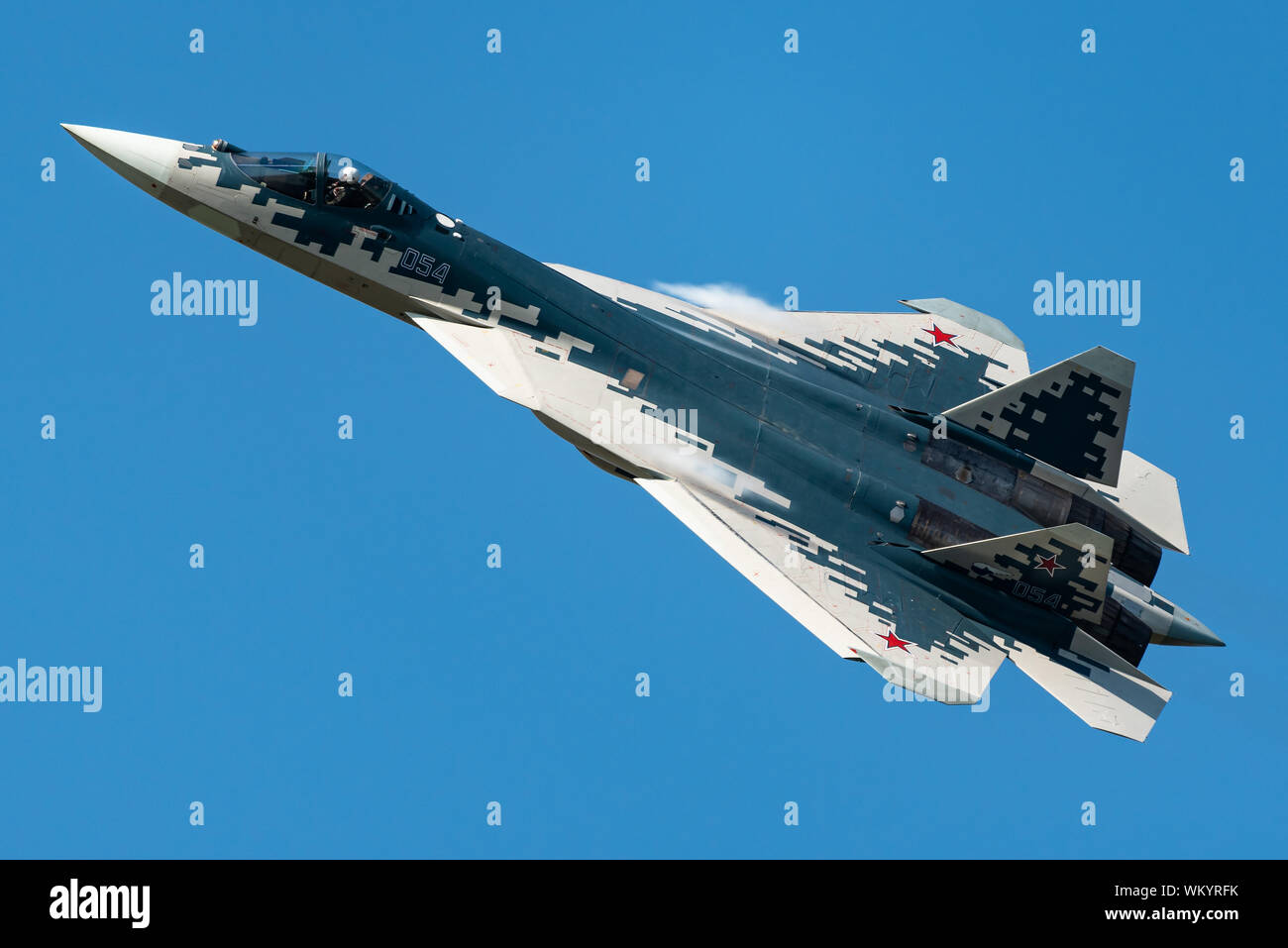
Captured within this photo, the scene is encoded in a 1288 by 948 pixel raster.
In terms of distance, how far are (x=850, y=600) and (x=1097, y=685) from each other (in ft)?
13.6

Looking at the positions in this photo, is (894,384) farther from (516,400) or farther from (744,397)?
(516,400)

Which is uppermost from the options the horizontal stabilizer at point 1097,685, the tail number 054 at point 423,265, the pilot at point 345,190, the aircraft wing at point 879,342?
the pilot at point 345,190

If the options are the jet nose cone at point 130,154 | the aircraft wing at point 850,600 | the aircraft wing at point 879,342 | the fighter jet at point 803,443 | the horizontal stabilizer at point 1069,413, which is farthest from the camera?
the aircraft wing at point 879,342

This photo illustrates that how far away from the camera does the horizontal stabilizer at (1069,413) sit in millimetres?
25172

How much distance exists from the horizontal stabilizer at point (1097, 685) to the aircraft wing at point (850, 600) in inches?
28.5

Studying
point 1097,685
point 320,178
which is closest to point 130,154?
point 320,178

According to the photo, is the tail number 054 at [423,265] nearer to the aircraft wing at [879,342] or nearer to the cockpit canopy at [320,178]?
the cockpit canopy at [320,178]

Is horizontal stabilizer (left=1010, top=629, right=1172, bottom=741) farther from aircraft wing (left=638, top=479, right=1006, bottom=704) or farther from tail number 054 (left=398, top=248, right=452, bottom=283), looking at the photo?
tail number 054 (left=398, top=248, right=452, bottom=283)

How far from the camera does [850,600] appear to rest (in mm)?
24078

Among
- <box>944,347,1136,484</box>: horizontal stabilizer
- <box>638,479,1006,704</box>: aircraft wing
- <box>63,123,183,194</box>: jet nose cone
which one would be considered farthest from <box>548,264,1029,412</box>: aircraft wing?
<box>63,123,183,194</box>: jet nose cone

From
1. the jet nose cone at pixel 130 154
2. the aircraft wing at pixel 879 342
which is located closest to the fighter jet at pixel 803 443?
the jet nose cone at pixel 130 154

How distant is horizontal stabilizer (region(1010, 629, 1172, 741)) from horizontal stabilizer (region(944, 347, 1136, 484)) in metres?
2.86

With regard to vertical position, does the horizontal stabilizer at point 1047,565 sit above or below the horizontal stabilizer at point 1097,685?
above

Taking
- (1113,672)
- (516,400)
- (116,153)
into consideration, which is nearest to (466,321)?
(516,400)
